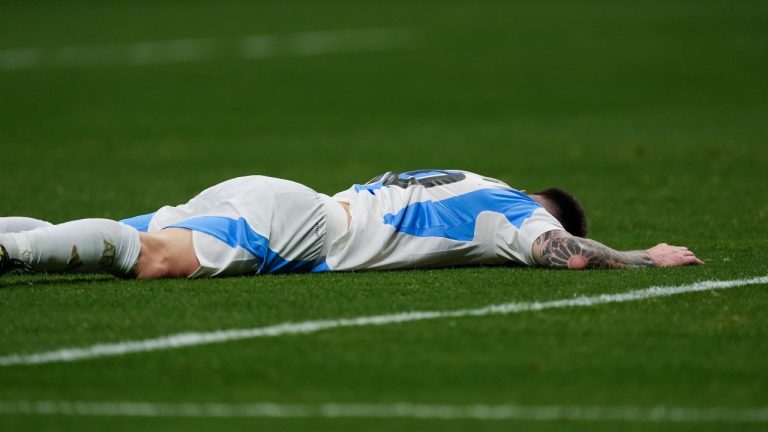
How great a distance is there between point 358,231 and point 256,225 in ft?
2.32

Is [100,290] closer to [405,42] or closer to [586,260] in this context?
[586,260]

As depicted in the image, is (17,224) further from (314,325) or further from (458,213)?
(458,213)

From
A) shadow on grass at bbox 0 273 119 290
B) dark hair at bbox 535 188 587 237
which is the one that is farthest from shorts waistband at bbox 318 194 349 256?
dark hair at bbox 535 188 587 237

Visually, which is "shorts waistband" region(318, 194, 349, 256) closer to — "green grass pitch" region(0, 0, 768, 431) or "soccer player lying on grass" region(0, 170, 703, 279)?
"soccer player lying on grass" region(0, 170, 703, 279)

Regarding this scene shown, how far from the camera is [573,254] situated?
7.91 m

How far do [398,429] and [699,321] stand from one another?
88.2 inches

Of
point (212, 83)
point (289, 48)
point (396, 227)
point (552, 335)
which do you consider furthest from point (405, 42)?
point (552, 335)

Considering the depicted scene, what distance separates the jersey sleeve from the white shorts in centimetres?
109

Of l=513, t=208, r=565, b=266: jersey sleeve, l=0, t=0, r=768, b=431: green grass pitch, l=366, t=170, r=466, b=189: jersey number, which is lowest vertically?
l=0, t=0, r=768, b=431: green grass pitch

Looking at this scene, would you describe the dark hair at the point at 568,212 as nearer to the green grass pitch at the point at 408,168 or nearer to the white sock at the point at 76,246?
the green grass pitch at the point at 408,168

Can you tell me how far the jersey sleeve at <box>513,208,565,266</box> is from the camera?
26.1 ft

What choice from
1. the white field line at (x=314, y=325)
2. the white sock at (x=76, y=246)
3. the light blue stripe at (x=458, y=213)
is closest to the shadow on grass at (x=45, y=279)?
the white sock at (x=76, y=246)

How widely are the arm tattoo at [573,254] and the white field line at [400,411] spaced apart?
2649 mm

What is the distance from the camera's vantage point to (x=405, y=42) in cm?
2834
